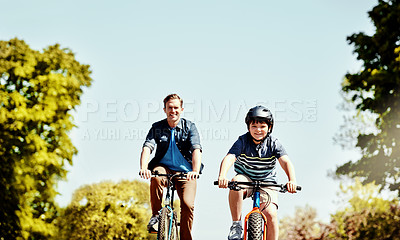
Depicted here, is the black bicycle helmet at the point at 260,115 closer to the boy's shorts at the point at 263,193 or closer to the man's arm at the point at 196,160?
the boy's shorts at the point at 263,193

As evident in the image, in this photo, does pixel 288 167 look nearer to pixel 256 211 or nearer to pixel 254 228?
pixel 256 211

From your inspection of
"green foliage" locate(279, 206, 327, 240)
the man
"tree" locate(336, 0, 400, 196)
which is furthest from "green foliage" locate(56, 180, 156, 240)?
the man

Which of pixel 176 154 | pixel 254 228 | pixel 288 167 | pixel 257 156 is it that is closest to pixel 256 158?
pixel 257 156

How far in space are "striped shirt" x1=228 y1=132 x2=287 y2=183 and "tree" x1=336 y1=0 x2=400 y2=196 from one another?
13309mm

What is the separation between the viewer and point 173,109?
26.0 feet

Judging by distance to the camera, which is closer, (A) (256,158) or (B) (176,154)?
(A) (256,158)

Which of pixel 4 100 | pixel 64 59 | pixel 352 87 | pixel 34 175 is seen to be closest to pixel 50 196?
pixel 34 175

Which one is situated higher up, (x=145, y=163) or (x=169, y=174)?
(x=145, y=163)

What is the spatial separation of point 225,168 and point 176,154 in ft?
4.61

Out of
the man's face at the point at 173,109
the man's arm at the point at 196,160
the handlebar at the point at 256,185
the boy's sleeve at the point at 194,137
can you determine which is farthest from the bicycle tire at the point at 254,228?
the man's face at the point at 173,109

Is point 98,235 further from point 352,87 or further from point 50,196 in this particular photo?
point 352,87

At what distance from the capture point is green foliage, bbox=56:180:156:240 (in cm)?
2591

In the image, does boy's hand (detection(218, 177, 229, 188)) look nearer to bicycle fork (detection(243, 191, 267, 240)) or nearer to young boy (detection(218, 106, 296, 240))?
young boy (detection(218, 106, 296, 240))

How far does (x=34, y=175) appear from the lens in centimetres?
2066
